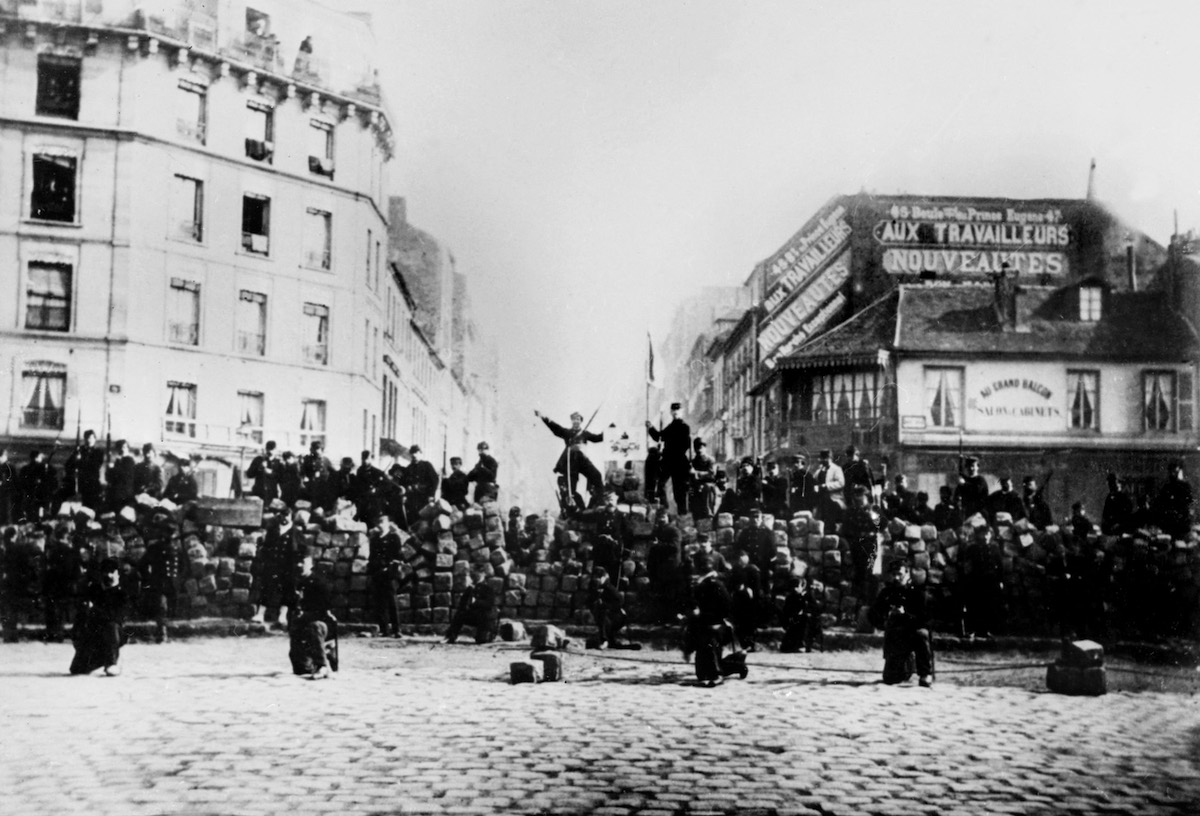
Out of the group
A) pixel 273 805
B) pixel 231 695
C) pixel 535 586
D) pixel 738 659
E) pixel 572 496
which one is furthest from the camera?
pixel 535 586

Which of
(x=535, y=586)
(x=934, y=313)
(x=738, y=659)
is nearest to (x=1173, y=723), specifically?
(x=738, y=659)

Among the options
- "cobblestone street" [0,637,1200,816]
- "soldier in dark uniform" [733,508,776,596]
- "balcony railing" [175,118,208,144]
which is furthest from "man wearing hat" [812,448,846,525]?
"balcony railing" [175,118,208,144]

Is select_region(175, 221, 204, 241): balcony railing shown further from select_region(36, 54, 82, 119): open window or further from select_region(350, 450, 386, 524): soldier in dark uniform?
select_region(350, 450, 386, 524): soldier in dark uniform

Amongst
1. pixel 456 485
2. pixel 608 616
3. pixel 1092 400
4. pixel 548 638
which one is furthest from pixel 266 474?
pixel 1092 400

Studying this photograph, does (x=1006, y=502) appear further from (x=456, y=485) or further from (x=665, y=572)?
(x=456, y=485)

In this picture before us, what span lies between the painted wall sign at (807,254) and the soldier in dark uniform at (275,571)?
387 cm

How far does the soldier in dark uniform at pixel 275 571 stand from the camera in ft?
25.2

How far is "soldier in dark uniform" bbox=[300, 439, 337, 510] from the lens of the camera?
723 centimetres

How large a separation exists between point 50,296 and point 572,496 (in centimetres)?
364

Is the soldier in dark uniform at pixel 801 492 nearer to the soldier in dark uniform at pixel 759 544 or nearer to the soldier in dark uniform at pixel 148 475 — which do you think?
the soldier in dark uniform at pixel 759 544

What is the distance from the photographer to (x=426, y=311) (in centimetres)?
711

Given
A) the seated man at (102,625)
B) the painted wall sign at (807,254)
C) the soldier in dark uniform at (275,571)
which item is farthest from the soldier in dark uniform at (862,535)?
the seated man at (102,625)

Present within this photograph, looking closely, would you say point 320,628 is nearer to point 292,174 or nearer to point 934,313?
point 292,174

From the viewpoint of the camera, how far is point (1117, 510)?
8477 mm
